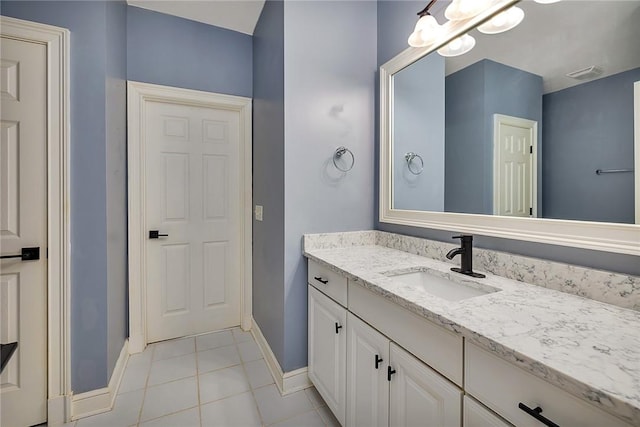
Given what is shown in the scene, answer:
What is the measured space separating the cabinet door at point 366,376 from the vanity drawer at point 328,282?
0.11 metres

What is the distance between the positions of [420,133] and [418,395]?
138cm

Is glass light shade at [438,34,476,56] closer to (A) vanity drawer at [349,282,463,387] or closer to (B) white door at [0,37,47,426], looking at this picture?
(A) vanity drawer at [349,282,463,387]

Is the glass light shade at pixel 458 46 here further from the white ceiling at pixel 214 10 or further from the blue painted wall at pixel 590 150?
the white ceiling at pixel 214 10

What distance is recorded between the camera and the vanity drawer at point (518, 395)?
0.53 m

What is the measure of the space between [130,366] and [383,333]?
1.94 meters

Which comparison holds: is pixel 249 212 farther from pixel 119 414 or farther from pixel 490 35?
pixel 490 35

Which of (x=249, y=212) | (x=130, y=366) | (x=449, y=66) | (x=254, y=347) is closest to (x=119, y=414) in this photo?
(x=130, y=366)

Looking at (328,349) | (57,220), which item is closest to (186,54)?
(57,220)

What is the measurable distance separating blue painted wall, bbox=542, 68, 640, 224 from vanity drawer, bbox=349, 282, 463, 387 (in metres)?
0.67

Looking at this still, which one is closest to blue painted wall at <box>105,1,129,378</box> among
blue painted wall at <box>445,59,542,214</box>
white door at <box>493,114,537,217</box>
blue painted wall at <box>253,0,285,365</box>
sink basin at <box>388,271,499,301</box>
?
blue painted wall at <box>253,0,285,365</box>

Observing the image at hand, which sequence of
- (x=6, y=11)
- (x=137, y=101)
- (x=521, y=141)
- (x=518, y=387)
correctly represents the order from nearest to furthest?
(x=518, y=387)
(x=521, y=141)
(x=6, y=11)
(x=137, y=101)

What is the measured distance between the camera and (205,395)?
1.70 m

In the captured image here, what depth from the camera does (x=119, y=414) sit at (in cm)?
156

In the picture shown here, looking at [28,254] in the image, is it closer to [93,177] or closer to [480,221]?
[93,177]
